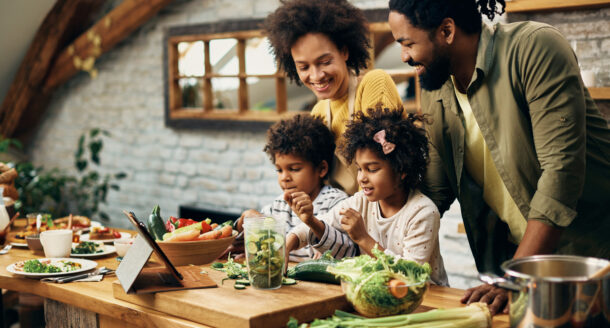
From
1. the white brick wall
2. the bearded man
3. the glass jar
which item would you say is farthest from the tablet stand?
the white brick wall

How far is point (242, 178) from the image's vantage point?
213 inches

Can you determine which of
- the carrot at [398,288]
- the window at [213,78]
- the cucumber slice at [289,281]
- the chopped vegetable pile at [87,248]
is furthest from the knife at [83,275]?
the window at [213,78]

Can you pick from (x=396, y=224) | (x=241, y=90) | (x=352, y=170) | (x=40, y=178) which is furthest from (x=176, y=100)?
(x=396, y=224)

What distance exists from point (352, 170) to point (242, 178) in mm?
2936

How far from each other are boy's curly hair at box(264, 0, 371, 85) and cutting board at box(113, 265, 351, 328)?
1060 millimetres

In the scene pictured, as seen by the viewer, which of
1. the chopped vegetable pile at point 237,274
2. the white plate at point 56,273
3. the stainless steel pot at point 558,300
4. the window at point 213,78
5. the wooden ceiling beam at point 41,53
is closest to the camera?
the stainless steel pot at point 558,300

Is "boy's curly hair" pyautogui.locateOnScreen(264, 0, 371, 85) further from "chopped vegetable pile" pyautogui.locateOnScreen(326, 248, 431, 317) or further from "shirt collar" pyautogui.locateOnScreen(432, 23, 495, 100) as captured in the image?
"chopped vegetable pile" pyautogui.locateOnScreen(326, 248, 431, 317)

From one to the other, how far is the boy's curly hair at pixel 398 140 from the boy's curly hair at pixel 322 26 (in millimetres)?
450

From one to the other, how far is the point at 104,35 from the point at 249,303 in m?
4.83

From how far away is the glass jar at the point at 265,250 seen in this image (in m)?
1.75

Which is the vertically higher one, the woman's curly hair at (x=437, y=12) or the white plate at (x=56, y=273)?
the woman's curly hair at (x=437, y=12)

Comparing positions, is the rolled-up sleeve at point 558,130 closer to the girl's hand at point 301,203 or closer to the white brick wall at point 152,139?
the girl's hand at point 301,203

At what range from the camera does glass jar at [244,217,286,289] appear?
1.75 m

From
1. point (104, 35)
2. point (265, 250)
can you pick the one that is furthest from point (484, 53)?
point (104, 35)
